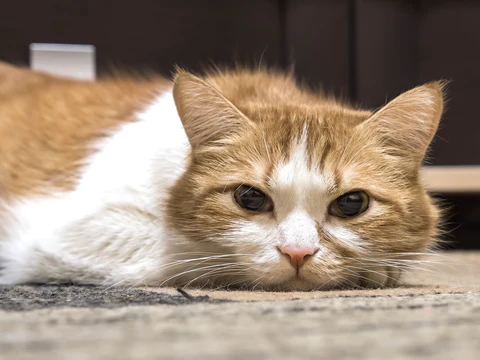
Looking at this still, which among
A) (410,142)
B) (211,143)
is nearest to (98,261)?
(211,143)

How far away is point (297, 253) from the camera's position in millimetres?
1086

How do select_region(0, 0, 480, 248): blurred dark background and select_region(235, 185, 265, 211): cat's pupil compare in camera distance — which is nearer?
select_region(235, 185, 265, 211): cat's pupil

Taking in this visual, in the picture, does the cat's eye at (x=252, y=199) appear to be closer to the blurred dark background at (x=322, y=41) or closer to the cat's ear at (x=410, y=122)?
the cat's ear at (x=410, y=122)

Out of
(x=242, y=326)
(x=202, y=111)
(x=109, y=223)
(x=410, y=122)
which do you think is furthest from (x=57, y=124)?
(x=242, y=326)

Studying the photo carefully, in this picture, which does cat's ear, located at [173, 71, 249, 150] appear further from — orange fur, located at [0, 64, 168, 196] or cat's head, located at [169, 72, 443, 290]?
orange fur, located at [0, 64, 168, 196]

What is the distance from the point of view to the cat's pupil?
119cm

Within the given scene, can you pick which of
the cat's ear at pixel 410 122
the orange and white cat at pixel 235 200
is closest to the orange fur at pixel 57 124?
the orange and white cat at pixel 235 200

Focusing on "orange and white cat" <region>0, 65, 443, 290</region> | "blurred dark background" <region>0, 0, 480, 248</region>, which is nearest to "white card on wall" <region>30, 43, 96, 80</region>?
"blurred dark background" <region>0, 0, 480, 248</region>

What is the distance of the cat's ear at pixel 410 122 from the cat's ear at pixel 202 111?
0.91 ft

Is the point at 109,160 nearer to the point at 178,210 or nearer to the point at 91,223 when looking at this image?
the point at 91,223

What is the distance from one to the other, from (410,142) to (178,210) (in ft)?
1.69

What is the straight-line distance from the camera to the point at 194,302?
0.96m

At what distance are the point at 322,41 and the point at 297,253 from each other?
1.92 metres

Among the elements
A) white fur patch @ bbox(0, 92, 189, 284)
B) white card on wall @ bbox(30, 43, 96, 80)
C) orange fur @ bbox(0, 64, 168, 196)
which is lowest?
white fur patch @ bbox(0, 92, 189, 284)
